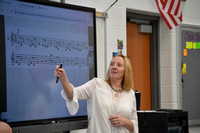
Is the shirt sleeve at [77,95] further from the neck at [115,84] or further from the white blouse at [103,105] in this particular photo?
the neck at [115,84]

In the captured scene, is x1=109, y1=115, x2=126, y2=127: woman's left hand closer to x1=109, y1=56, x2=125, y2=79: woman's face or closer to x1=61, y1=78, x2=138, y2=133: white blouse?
x1=61, y1=78, x2=138, y2=133: white blouse

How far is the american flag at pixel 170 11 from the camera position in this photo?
3207mm

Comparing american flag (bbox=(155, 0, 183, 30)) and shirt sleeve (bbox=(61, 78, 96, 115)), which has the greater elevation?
american flag (bbox=(155, 0, 183, 30))

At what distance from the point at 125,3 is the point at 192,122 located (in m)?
2.07

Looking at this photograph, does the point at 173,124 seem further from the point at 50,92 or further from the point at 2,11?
the point at 2,11

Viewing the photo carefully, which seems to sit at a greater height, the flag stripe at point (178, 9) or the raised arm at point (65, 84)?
the flag stripe at point (178, 9)

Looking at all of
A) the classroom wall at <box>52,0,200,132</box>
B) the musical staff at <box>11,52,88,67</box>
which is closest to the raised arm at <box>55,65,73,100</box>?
the musical staff at <box>11,52,88,67</box>

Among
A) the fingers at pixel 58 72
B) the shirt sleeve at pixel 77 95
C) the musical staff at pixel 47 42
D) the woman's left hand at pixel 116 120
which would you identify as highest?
the musical staff at pixel 47 42

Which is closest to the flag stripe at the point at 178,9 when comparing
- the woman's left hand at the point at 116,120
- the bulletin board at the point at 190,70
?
the bulletin board at the point at 190,70

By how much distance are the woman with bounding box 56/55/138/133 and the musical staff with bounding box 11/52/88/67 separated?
396mm

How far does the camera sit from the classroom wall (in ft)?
9.45

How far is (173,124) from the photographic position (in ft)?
8.70

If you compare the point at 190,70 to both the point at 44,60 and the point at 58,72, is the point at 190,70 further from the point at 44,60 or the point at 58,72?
the point at 58,72

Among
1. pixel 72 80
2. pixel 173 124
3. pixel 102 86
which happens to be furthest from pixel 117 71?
pixel 173 124
